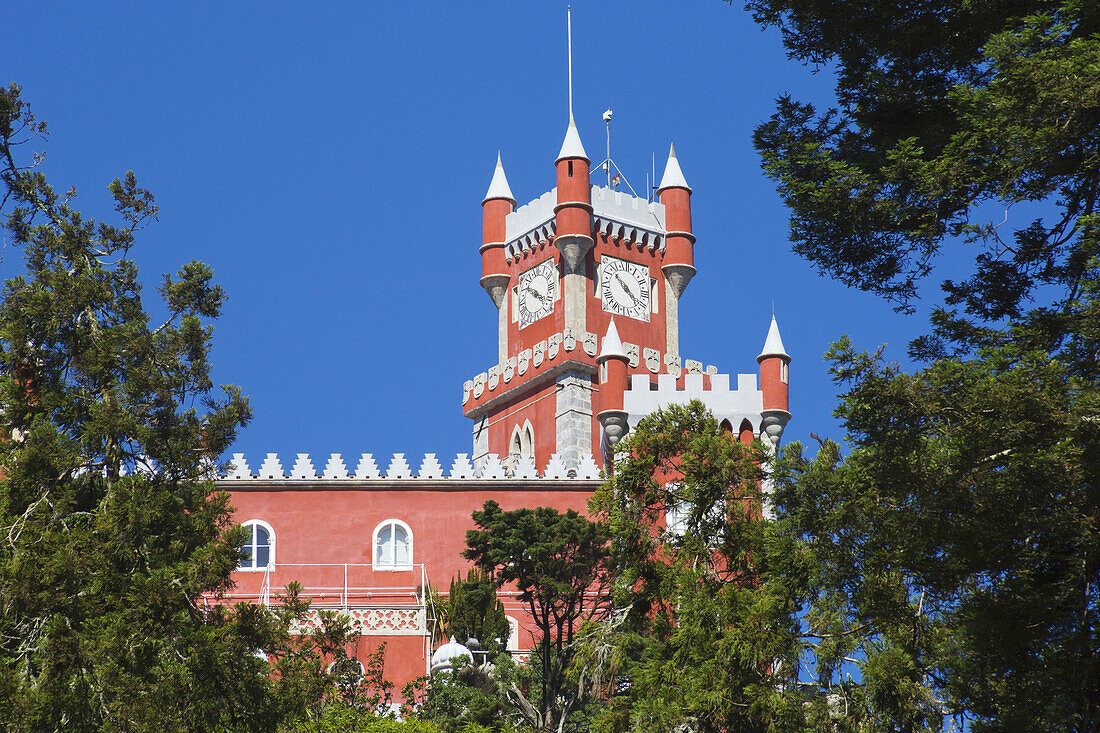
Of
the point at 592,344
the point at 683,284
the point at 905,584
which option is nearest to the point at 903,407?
the point at 905,584

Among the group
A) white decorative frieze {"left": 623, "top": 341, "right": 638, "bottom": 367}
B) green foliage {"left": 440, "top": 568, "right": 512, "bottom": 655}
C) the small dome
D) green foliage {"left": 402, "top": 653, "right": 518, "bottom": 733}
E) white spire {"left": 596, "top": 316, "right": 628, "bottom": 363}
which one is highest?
white decorative frieze {"left": 623, "top": 341, "right": 638, "bottom": 367}

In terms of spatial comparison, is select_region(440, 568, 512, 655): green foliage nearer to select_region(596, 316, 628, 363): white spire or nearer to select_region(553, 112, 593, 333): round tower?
select_region(596, 316, 628, 363): white spire

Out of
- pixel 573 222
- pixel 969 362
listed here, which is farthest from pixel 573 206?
pixel 969 362

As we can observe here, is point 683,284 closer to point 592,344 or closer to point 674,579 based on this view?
point 592,344

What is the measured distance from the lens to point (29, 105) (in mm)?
15812

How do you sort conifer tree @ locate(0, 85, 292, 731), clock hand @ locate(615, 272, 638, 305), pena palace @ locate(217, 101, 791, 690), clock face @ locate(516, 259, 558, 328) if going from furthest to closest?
clock hand @ locate(615, 272, 638, 305), clock face @ locate(516, 259, 558, 328), pena palace @ locate(217, 101, 791, 690), conifer tree @ locate(0, 85, 292, 731)

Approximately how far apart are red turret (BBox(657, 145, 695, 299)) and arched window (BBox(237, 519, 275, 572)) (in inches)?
701

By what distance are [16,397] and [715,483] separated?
294 inches

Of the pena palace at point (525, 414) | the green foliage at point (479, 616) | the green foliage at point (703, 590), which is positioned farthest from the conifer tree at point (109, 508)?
the green foliage at point (479, 616)

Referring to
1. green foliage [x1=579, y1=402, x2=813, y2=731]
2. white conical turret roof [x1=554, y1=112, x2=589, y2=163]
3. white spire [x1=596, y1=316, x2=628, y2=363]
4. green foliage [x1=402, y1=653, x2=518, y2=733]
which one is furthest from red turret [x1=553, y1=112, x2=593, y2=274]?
green foliage [x1=579, y1=402, x2=813, y2=731]

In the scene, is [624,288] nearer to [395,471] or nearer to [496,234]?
[496,234]

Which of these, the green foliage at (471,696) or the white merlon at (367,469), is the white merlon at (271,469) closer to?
the white merlon at (367,469)

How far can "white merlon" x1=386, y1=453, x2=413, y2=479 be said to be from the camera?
33.6m

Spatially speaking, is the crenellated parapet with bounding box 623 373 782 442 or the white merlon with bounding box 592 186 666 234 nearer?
the crenellated parapet with bounding box 623 373 782 442
